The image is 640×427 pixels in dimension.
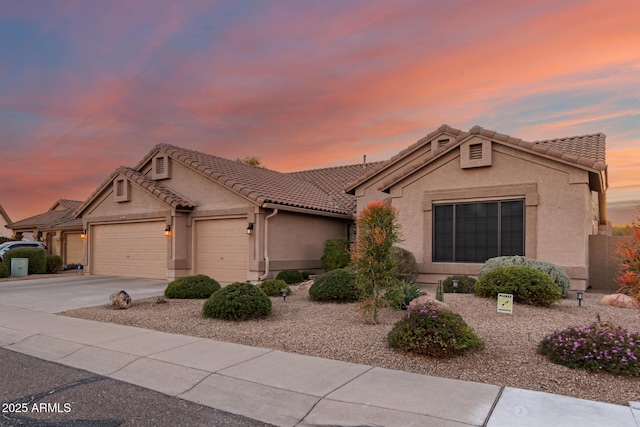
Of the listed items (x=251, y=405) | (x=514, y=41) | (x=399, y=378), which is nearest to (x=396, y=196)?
(x=514, y=41)

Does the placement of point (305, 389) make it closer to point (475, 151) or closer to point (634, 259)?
point (634, 259)

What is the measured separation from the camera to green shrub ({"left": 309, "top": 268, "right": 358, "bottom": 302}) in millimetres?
11336

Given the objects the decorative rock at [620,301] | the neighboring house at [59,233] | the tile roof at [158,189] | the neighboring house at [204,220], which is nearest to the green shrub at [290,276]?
the neighboring house at [204,220]

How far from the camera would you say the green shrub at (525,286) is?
9.92m

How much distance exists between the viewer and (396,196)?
52.2ft

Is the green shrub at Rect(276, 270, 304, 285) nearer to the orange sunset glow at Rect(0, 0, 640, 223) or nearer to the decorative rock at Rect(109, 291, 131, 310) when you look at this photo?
the decorative rock at Rect(109, 291, 131, 310)

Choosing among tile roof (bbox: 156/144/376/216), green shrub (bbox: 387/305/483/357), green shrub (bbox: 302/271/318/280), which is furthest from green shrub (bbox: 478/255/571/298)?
tile roof (bbox: 156/144/376/216)

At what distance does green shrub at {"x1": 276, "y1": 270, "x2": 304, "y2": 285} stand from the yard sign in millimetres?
9028

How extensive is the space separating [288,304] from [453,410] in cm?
714

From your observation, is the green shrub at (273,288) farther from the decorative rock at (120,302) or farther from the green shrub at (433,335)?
the green shrub at (433,335)

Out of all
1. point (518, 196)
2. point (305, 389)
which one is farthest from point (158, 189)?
point (305, 389)

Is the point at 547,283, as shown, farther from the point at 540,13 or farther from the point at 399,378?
the point at 540,13

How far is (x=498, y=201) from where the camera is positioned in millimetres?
14000

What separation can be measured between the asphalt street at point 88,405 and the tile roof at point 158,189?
12245 mm
